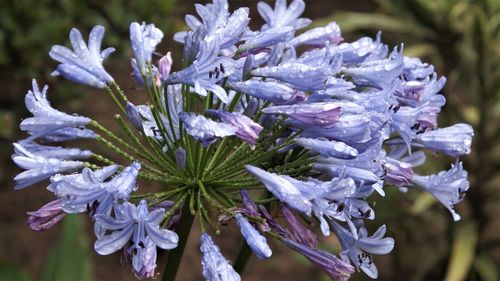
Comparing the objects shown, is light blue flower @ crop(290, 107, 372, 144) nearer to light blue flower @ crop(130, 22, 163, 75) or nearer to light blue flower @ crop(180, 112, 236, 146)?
light blue flower @ crop(180, 112, 236, 146)

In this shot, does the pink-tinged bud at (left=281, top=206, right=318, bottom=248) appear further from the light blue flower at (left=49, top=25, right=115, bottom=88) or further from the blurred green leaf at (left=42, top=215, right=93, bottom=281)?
the blurred green leaf at (left=42, top=215, right=93, bottom=281)

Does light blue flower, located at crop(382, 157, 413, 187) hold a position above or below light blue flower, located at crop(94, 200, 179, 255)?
below

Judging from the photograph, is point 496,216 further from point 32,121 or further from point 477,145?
point 32,121

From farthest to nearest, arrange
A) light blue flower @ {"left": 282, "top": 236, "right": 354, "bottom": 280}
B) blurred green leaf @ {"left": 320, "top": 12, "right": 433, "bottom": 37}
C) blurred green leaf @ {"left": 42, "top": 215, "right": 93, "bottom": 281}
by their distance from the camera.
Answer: blurred green leaf @ {"left": 320, "top": 12, "right": 433, "bottom": 37} → blurred green leaf @ {"left": 42, "top": 215, "right": 93, "bottom": 281} → light blue flower @ {"left": 282, "top": 236, "right": 354, "bottom": 280}

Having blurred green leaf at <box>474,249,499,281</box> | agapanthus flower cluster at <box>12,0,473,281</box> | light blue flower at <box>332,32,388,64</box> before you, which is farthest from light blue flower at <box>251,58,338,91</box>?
blurred green leaf at <box>474,249,499,281</box>

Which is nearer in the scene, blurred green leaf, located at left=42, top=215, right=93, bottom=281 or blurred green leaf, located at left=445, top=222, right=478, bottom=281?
blurred green leaf, located at left=42, top=215, right=93, bottom=281

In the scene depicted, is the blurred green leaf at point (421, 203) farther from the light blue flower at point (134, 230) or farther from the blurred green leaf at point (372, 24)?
the light blue flower at point (134, 230)

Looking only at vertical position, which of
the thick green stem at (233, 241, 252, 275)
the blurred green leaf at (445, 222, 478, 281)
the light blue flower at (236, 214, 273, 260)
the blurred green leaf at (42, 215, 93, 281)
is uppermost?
the light blue flower at (236, 214, 273, 260)

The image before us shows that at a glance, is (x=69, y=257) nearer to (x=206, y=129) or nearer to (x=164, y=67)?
(x=164, y=67)

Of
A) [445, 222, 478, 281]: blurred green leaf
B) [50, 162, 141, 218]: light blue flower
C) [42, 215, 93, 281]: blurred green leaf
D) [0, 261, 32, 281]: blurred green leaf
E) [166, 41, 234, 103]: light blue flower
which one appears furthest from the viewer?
[445, 222, 478, 281]: blurred green leaf
